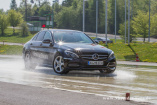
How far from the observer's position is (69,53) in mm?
10906

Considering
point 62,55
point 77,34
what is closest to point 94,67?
point 62,55

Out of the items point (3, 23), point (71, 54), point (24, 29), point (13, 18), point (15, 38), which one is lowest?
point (15, 38)

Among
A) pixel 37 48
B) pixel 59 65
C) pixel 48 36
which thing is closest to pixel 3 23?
pixel 37 48

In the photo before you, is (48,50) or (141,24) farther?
(141,24)

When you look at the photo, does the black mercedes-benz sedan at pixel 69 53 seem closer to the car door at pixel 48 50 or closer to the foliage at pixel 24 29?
the car door at pixel 48 50

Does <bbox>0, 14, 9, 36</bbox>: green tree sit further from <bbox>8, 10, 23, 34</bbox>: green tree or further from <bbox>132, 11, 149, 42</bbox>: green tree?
<bbox>132, 11, 149, 42</bbox>: green tree

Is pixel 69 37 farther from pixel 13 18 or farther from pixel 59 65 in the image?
pixel 13 18

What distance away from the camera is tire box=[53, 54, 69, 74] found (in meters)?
11.1

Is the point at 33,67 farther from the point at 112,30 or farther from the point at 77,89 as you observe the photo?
the point at 112,30

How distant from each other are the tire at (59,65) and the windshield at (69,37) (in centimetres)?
97

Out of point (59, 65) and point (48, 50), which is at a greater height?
point (48, 50)

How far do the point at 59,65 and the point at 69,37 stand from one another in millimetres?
1545

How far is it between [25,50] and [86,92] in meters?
7.25

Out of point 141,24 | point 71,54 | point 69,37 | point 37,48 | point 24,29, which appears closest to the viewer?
point 71,54
